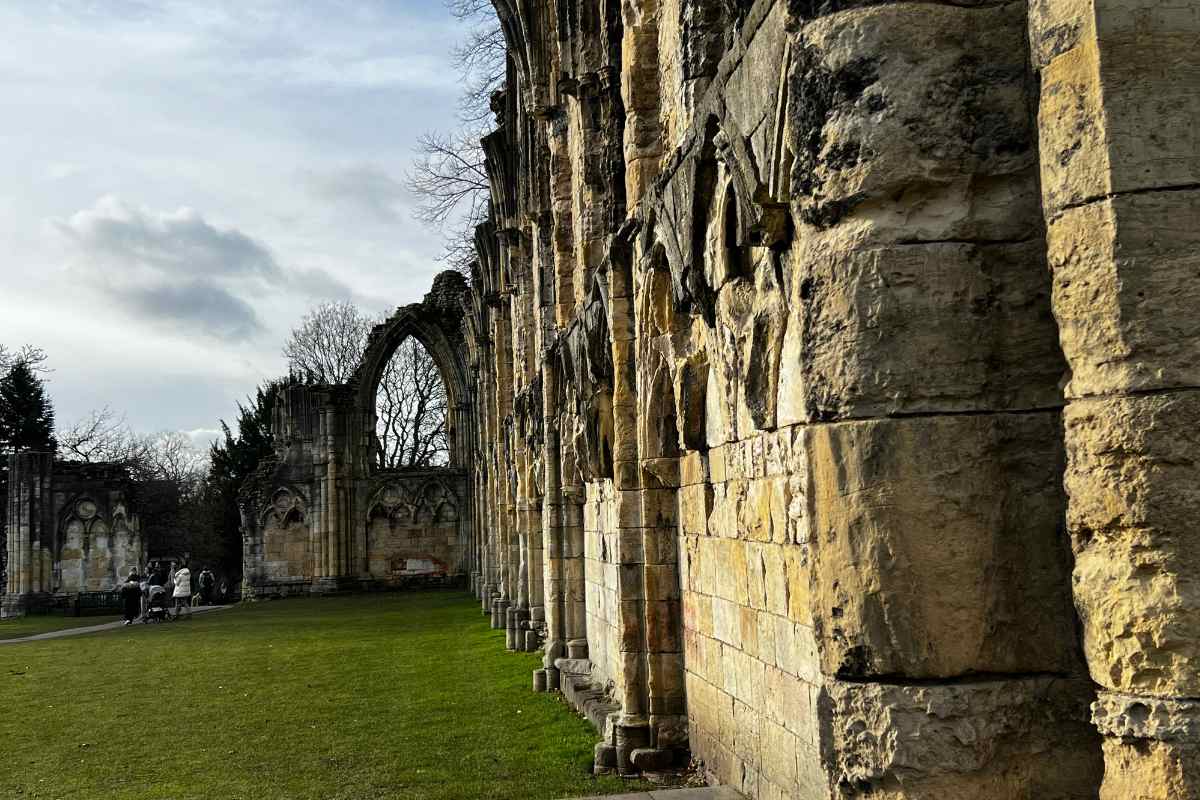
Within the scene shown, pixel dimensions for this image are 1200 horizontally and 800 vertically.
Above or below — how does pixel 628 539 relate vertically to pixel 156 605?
above

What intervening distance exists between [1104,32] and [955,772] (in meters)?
1.67

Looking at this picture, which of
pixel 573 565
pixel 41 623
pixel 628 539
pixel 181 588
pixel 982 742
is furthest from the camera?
pixel 41 623

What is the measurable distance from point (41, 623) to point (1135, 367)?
3012 cm

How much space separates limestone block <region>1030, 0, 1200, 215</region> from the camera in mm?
2387

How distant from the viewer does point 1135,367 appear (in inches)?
92.4

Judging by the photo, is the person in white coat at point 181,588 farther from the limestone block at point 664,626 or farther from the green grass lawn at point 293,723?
the limestone block at point 664,626

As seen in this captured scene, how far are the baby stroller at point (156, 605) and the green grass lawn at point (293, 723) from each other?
19.7 ft

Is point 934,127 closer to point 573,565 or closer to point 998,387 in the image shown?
point 998,387

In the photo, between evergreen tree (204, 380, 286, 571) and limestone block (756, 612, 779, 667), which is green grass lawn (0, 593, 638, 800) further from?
evergreen tree (204, 380, 286, 571)

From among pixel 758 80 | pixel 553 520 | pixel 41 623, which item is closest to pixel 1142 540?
pixel 758 80

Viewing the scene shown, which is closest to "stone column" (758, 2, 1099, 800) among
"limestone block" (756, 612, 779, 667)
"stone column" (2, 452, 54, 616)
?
"limestone block" (756, 612, 779, 667)

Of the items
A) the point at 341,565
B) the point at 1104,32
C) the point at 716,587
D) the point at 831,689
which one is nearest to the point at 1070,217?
the point at 1104,32

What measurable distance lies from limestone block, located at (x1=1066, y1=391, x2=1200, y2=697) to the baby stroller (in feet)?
82.2

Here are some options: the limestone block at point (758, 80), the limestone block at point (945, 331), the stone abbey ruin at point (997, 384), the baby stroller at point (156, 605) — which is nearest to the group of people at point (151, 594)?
the baby stroller at point (156, 605)
